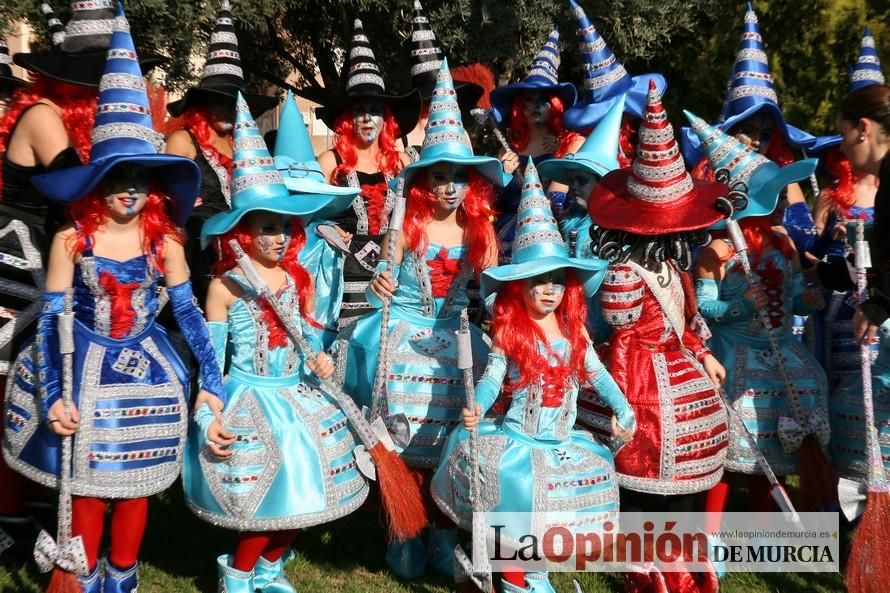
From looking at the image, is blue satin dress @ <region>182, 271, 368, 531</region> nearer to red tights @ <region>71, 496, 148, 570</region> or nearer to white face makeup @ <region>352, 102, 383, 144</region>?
red tights @ <region>71, 496, 148, 570</region>

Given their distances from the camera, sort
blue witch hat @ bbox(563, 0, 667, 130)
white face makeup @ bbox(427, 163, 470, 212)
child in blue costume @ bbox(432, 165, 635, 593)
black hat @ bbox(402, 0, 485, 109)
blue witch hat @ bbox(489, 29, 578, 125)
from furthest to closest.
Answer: black hat @ bbox(402, 0, 485, 109) → blue witch hat @ bbox(489, 29, 578, 125) → blue witch hat @ bbox(563, 0, 667, 130) → white face makeup @ bbox(427, 163, 470, 212) → child in blue costume @ bbox(432, 165, 635, 593)

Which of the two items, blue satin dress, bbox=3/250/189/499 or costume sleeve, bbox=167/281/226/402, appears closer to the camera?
blue satin dress, bbox=3/250/189/499

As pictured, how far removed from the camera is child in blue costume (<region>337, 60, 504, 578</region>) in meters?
5.27

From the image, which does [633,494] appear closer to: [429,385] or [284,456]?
[429,385]

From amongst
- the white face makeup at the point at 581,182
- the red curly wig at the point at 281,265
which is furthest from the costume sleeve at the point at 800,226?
the red curly wig at the point at 281,265

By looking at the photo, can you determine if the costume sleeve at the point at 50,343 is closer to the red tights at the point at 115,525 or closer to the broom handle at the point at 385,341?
the red tights at the point at 115,525

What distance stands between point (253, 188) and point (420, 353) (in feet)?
4.46

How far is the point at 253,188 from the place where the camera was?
472 cm

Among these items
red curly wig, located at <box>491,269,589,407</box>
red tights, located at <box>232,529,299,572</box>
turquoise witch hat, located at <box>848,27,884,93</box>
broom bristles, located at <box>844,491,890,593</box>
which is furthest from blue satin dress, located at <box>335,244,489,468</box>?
turquoise witch hat, located at <box>848,27,884,93</box>

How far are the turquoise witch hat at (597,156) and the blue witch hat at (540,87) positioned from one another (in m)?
1.09

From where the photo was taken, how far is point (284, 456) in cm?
454

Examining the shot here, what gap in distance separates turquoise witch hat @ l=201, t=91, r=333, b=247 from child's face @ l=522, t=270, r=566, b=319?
1.16m

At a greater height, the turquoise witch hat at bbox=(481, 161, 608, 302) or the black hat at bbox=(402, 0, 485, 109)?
the black hat at bbox=(402, 0, 485, 109)

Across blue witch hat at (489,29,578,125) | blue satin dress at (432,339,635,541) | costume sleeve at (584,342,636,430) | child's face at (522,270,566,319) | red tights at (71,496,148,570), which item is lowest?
red tights at (71,496,148,570)
